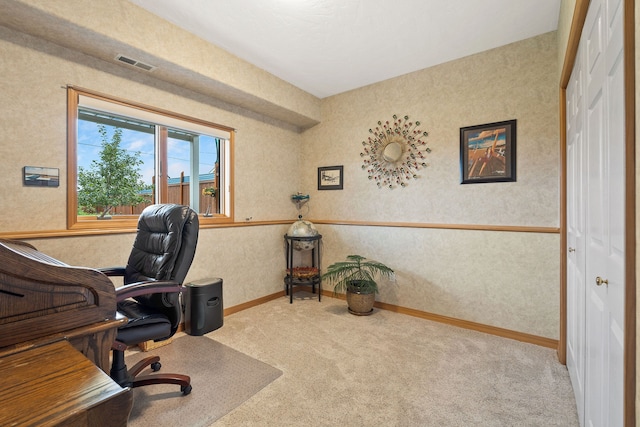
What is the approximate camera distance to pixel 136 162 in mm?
2783

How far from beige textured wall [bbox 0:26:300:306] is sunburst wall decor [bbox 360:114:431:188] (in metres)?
1.35

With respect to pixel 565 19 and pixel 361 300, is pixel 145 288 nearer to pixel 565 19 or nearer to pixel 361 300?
Answer: pixel 361 300

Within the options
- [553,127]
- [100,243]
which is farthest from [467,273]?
[100,243]

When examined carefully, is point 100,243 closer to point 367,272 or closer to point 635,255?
point 367,272

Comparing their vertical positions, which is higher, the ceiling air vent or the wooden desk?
the ceiling air vent

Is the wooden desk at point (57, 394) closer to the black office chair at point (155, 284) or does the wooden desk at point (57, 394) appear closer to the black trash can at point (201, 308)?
the black office chair at point (155, 284)

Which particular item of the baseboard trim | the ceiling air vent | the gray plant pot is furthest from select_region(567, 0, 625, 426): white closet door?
the ceiling air vent

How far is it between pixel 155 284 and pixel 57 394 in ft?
3.98

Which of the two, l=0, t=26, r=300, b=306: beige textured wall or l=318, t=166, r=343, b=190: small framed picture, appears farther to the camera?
l=318, t=166, r=343, b=190: small framed picture

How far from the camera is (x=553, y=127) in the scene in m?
2.55

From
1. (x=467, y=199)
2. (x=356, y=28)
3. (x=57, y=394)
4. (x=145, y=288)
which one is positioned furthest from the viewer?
(x=467, y=199)

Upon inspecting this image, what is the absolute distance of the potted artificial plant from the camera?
329cm

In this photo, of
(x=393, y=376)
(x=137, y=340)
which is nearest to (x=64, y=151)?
(x=137, y=340)

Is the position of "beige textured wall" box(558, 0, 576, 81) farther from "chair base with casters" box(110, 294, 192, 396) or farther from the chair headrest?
"chair base with casters" box(110, 294, 192, 396)
